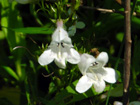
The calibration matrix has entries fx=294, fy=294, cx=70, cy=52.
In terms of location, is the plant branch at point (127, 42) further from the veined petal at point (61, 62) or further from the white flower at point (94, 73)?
the veined petal at point (61, 62)

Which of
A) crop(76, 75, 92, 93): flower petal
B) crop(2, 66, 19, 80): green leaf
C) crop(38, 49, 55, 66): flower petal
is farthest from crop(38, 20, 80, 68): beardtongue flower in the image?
crop(2, 66, 19, 80): green leaf

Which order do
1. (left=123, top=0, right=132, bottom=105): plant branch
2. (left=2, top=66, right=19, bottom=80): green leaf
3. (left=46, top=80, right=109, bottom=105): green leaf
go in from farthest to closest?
(left=2, top=66, right=19, bottom=80): green leaf → (left=46, top=80, right=109, bottom=105): green leaf → (left=123, top=0, right=132, bottom=105): plant branch

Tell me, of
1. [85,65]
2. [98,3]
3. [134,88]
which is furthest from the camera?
[98,3]

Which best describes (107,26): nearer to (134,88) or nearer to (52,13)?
(134,88)

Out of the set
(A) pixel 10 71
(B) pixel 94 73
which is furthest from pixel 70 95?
(A) pixel 10 71

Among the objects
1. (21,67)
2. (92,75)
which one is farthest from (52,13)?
(21,67)

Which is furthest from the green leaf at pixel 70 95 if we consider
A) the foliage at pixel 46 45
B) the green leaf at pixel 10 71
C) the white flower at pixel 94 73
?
the green leaf at pixel 10 71

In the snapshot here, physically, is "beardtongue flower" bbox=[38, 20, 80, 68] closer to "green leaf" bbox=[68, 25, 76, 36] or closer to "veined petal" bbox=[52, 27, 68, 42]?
"veined petal" bbox=[52, 27, 68, 42]
